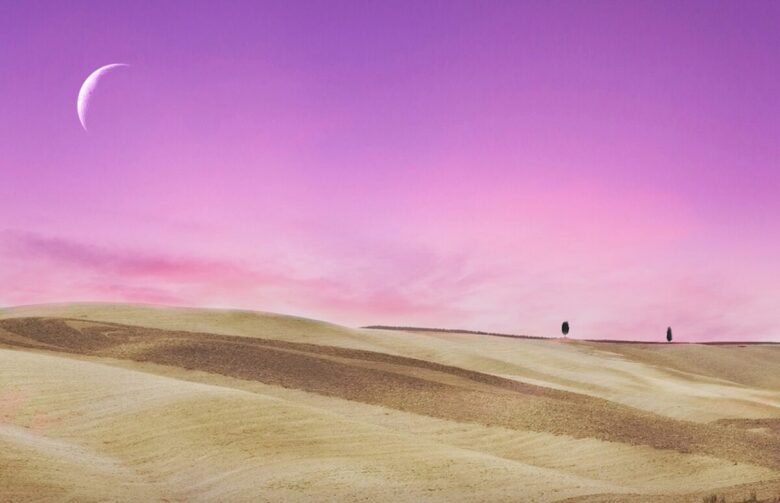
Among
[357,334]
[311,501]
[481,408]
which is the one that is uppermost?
[357,334]

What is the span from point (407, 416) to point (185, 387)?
7608 millimetres

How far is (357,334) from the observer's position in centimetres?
5188

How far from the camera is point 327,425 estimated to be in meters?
25.2

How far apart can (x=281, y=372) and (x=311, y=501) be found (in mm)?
16081

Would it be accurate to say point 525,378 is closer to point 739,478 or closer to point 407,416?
point 407,416

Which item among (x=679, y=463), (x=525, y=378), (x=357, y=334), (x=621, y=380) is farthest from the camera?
(x=357, y=334)

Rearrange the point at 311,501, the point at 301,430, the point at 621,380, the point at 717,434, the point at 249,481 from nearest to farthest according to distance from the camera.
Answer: the point at 311,501
the point at 249,481
the point at 301,430
the point at 717,434
the point at 621,380

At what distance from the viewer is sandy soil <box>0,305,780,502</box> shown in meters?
20.3

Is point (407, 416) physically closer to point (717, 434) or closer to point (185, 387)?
point (185, 387)

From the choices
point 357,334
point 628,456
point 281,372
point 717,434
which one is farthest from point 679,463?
point 357,334

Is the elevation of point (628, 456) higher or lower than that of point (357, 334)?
lower

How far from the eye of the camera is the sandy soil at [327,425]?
20312 millimetres

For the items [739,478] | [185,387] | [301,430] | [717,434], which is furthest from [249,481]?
[717,434]

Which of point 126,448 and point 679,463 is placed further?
point 679,463
